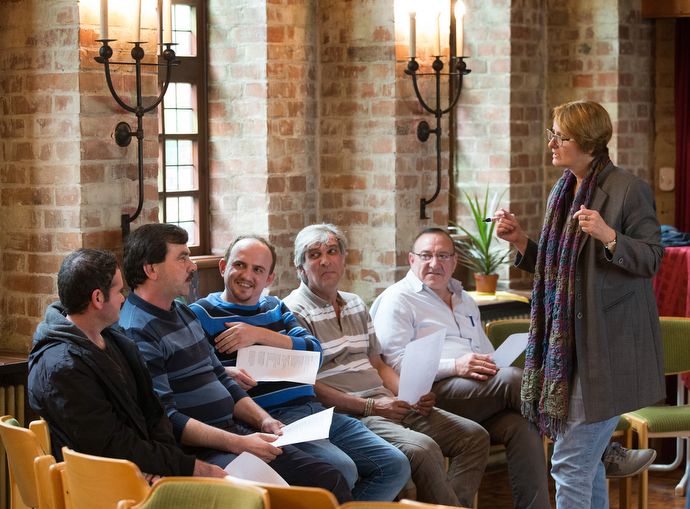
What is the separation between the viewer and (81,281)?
230cm

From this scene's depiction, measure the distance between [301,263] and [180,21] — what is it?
143cm

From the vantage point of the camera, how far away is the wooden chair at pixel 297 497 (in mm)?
1794

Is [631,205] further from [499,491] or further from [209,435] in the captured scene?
[499,491]

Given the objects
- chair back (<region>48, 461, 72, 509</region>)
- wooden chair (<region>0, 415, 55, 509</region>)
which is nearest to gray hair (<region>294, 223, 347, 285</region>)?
Answer: wooden chair (<region>0, 415, 55, 509</region>)

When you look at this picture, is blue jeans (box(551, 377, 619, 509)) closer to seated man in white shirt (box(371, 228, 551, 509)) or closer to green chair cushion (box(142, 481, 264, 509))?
seated man in white shirt (box(371, 228, 551, 509))

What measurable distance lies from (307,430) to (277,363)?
0.39 metres

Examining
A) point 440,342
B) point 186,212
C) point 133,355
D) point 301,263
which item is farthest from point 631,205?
point 186,212

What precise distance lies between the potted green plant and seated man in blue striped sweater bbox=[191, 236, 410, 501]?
169 cm

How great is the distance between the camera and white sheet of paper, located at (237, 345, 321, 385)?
285cm

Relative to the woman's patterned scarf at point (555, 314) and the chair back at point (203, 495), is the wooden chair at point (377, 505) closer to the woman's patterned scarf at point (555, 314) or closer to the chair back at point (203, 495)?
the chair back at point (203, 495)

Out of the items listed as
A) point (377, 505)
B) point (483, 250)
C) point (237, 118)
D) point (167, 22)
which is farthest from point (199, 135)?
point (377, 505)

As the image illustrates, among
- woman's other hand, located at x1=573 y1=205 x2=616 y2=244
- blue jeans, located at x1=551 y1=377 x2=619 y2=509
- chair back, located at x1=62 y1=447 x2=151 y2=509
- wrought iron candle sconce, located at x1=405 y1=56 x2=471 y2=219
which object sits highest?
wrought iron candle sconce, located at x1=405 y1=56 x2=471 y2=219

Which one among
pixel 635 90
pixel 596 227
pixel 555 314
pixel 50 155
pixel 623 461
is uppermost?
pixel 635 90

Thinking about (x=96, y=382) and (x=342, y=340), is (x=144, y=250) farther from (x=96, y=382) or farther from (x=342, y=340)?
(x=342, y=340)
